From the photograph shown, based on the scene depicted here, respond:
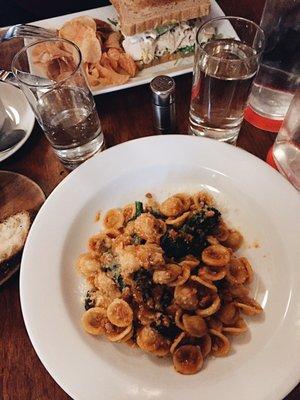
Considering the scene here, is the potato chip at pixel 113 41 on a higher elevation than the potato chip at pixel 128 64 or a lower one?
higher

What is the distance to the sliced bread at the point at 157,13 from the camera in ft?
3.92

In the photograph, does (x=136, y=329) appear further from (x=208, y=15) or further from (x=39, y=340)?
(x=208, y=15)

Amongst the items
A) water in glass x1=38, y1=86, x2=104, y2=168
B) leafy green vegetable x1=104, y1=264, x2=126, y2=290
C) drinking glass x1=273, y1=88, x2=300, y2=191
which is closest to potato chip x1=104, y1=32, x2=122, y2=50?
water in glass x1=38, y1=86, x2=104, y2=168

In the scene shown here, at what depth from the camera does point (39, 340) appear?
0.71 m

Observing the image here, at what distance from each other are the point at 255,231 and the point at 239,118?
1.07ft

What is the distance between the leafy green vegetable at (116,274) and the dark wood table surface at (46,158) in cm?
24

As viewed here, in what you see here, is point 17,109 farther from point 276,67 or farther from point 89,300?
point 276,67

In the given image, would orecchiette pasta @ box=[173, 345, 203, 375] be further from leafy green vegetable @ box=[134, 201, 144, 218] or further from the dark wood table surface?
leafy green vegetable @ box=[134, 201, 144, 218]

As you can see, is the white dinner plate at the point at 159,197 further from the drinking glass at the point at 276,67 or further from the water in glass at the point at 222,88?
the drinking glass at the point at 276,67

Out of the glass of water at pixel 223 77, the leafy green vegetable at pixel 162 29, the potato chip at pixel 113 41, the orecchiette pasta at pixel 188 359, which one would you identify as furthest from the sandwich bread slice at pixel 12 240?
the leafy green vegetable at pixel 162 29

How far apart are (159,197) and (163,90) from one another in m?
0.29

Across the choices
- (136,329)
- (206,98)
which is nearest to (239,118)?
(206,98)

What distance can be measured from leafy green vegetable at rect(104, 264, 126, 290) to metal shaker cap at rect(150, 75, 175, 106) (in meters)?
0.47

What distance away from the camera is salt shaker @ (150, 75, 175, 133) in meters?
0.97
